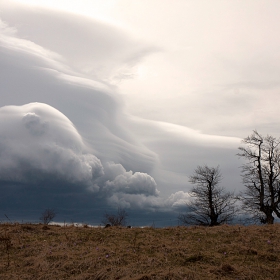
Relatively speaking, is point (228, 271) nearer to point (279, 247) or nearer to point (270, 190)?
point (279, 247)

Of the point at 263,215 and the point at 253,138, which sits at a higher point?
the point at 253,138

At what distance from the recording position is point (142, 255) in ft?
29.2

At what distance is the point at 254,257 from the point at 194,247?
194 centimetres

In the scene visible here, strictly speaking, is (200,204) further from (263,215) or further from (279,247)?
(279,247)

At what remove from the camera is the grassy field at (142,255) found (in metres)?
7.45

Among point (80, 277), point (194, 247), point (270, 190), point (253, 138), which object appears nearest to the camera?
point (80, 277)

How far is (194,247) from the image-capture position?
994cm

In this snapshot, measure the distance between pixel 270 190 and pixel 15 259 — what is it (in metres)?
24.9

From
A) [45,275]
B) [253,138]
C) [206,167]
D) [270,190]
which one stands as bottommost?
[45,275]

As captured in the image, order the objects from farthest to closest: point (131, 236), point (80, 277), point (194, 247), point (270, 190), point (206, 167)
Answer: point (206, 167) → point (270, 190) → point (131, 236) → point (194, 247) → point (80, 277)

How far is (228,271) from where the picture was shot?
293 inches

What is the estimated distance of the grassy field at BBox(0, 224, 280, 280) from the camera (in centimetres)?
745

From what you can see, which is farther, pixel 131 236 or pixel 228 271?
pixel 131 236

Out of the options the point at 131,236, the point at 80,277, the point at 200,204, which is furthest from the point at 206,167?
the point at 80,277
